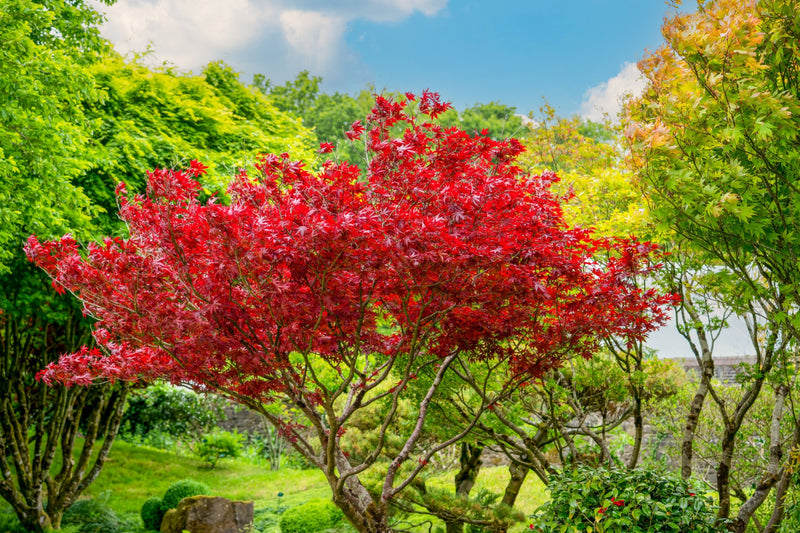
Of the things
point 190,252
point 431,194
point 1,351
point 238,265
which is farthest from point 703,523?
point 1,351

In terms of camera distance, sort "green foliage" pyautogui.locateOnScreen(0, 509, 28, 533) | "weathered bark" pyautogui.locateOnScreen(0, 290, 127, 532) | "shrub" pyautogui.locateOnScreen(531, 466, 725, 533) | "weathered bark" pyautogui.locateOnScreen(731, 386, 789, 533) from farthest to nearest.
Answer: "weathered bark" pyautogui.locateOnScreen(0, 290, 127, 532), "green foliage" pyautogui.locateOnScreen(0, 509, 28, 533), "weathered bark" pyautogui.locateOnScreen(731, 386, 789, 533), "shrub" pyautogui.locateOnScreen(531, 466, 725, 533)

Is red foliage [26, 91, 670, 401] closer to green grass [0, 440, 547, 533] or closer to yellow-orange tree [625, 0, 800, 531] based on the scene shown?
yellow-orange tree [625, 0, 800, 531]

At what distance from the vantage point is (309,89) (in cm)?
2672

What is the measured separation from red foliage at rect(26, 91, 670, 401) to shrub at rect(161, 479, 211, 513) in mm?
5760

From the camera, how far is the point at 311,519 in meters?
8.87

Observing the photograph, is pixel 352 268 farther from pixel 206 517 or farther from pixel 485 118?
pixel 485 118

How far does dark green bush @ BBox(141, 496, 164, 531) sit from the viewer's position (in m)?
9.84

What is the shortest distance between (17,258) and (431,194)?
20.8ft

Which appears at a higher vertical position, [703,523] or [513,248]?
[513,248]

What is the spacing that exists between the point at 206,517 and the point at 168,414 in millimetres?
7027

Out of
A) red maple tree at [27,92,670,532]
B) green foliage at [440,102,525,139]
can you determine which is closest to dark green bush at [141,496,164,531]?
red maple tree at [27,92,670,532]

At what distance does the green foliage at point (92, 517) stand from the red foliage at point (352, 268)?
552cm

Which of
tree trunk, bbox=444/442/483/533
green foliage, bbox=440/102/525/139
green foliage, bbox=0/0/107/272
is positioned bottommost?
tree trunk, bbox=444/442/483/533

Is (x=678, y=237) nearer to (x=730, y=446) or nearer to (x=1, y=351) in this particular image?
(x=730, y=446)
